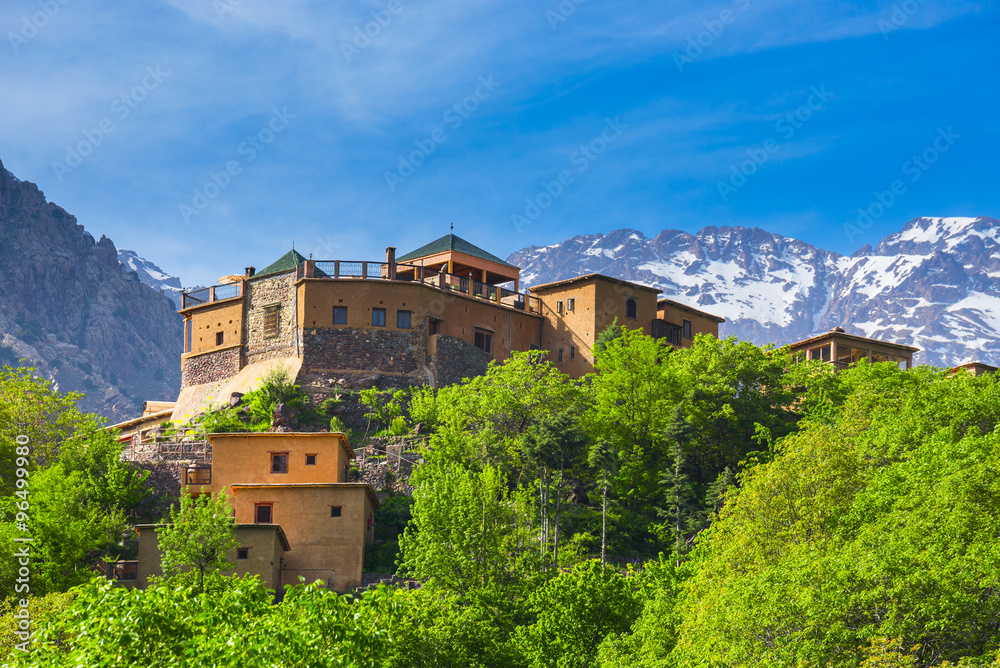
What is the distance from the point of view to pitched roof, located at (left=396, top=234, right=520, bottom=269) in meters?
78.8

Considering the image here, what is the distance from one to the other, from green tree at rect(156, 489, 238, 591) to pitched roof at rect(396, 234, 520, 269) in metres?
36.5

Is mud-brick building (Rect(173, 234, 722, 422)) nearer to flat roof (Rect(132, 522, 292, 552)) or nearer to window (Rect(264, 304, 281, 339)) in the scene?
window (Rect(264, 304, 281, 339))

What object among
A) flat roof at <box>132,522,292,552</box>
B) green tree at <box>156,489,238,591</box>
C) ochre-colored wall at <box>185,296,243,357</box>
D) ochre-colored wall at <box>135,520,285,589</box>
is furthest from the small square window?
green tree at <box>156,489,238,591</box>

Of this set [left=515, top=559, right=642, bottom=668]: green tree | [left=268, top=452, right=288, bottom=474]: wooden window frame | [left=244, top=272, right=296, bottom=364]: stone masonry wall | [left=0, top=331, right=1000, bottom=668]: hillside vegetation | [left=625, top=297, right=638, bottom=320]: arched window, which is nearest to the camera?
[left=0, top=331, right=1000, bottom=668]: hillside vegetation

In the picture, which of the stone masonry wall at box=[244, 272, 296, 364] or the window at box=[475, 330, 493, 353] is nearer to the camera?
the stone masonry wall at box=[244, 272, 296, 364]

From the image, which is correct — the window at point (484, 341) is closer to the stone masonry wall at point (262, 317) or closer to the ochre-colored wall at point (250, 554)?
the stone masonry wall at point (262, 317)

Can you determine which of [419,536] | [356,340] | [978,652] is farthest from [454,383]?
[978,652]

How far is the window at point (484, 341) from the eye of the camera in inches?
2778

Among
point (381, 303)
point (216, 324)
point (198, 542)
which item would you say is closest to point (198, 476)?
point (198, 542)

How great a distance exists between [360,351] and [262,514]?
17795 mm

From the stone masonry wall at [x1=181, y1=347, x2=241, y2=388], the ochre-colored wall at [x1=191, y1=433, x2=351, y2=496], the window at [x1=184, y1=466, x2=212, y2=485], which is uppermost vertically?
the stone masonry wall at [x1=181, y1=347, x2=241, y2=388]

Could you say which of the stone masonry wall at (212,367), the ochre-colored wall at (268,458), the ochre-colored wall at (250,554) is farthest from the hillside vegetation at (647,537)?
the stone masonry wall at (212,367)

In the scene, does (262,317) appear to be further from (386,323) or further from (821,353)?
(821,353)

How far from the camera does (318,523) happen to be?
163 feet
